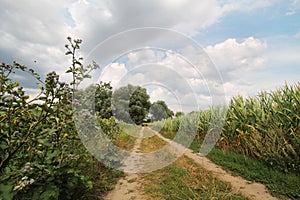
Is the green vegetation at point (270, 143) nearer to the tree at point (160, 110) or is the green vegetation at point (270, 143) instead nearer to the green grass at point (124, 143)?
the green grass at point (124, 143)

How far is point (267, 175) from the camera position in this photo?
11.1 feet

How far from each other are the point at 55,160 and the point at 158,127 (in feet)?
61.3

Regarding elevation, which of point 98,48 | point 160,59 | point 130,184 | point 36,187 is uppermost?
point 160,59

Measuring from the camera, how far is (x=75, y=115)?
200cm

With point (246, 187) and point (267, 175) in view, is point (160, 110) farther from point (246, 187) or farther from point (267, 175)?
point (246, 187)

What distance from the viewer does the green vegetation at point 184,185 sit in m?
2.60

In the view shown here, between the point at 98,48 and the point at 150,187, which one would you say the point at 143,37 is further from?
the point at 150,187

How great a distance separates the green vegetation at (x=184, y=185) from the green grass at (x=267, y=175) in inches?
27.4

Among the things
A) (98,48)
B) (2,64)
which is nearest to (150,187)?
(98,48)

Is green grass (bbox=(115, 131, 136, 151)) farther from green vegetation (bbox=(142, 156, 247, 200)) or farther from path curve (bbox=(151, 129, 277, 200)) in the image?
path curve (bbox=(151, 129, 277, 200))

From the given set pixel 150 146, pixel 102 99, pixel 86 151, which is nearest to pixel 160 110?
pixel 150 146

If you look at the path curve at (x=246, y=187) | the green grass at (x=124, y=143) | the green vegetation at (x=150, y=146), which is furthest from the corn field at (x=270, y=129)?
the green grass at (x=124, y=143)

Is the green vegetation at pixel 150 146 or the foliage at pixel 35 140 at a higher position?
the foliage at pixel 35 140

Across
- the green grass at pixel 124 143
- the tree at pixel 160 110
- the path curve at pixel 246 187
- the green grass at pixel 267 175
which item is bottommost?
the green grass at pixel 124 143
